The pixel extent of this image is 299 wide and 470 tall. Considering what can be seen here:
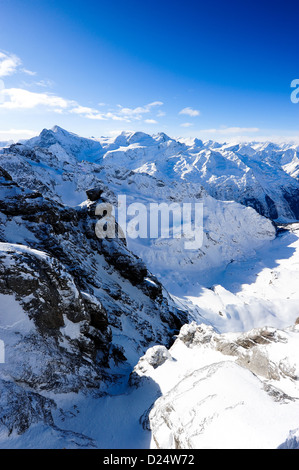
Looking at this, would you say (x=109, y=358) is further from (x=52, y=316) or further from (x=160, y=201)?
(x=160, y=201)

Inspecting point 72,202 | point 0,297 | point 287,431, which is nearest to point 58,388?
point 0,297

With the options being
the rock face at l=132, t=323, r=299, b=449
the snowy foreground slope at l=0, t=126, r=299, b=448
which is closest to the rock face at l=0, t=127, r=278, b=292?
the snowy foreground slope at l=0, t=126, r=299, b=448

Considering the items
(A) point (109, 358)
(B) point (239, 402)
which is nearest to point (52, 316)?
(A) point (109, 358)

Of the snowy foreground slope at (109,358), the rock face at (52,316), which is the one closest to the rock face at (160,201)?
the snowy foreground slope at (109,358)

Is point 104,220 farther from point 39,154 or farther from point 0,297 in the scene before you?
point 39,154

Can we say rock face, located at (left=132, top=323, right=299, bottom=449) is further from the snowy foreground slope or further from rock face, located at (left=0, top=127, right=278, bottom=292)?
rock face, located at (left=0, top=127, right=278, bottom=292)
